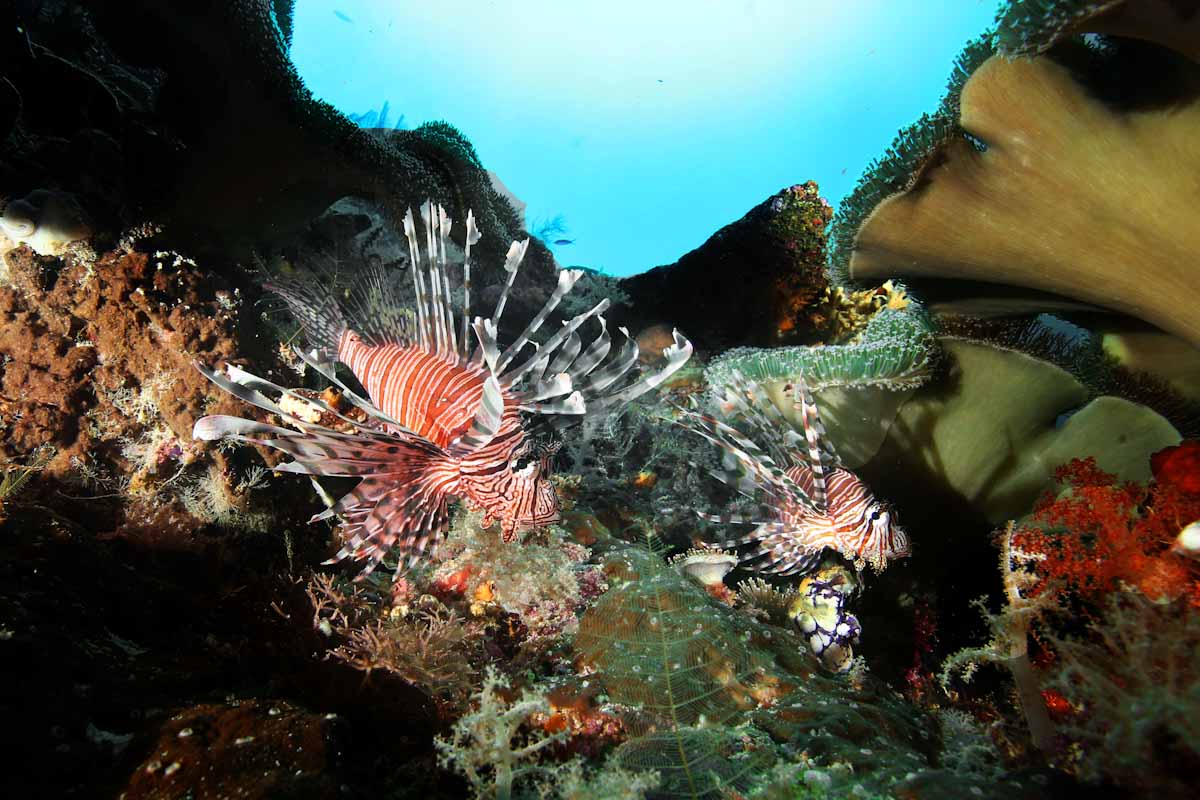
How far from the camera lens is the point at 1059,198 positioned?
2.38m

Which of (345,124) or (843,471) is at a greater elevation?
(345,124)

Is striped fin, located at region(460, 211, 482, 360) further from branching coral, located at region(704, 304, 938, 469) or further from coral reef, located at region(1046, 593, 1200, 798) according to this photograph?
coral reef, located at region(1046, 593, 1200, 798)

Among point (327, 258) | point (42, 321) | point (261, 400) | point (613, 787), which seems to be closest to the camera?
point (613, 787)

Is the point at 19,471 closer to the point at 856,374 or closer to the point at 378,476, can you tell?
the point at 378,476

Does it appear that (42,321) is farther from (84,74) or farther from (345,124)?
(345,124)

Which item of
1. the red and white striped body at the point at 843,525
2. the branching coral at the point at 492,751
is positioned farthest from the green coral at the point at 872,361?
the branching coral at the point at 492,751

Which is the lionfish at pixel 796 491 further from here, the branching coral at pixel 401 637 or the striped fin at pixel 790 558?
the branching coral at pixel 401 637

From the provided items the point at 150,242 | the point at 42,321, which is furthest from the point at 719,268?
the point at 42,321

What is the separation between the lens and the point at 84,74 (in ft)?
10.2

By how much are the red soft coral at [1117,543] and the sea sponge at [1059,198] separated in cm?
82

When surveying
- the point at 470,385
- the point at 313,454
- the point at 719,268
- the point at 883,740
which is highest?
the point at 719,268

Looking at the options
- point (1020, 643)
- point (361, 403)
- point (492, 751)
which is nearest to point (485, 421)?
point (361, 403)

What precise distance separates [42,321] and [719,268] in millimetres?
5160

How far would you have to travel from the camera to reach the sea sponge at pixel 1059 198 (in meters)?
2.17
